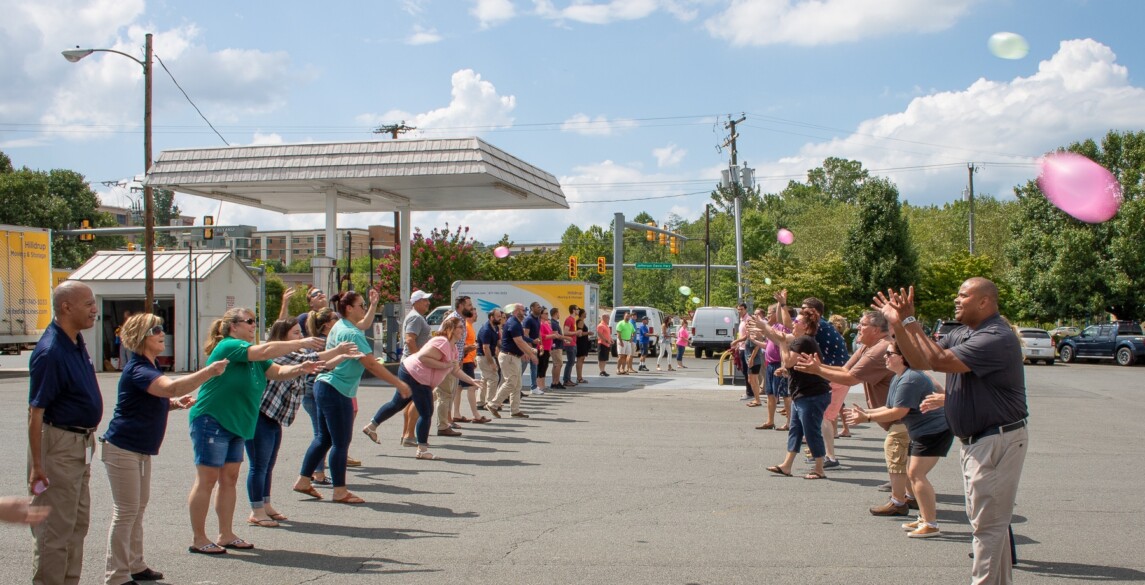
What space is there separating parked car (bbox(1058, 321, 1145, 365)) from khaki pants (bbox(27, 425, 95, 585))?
1457 inches

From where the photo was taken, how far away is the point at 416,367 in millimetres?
10117

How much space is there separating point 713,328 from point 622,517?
31.4 m

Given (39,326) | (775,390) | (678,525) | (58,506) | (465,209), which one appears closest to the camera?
(58,506)

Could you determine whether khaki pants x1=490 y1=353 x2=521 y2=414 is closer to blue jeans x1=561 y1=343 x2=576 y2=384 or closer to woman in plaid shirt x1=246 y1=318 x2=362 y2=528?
blue jeans x1=561 y1=343 x2=576 y2=384

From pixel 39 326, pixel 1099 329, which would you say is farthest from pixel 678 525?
pixel 1099 329

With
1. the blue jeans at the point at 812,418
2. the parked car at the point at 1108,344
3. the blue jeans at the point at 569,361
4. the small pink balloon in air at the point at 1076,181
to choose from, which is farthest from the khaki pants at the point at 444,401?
the small pink balloon in air at the point at 1076,181

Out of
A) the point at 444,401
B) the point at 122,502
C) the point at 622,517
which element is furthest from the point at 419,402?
the point at 122,502

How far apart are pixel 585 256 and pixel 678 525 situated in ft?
280

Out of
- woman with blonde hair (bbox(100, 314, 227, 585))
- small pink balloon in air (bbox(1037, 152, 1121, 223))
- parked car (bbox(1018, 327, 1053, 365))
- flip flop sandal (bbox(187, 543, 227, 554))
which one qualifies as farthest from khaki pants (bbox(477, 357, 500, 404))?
small pink balloon in air (bbox(1037, 152, 1121, 223))

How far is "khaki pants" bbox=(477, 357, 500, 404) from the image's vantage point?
1551 centimetres

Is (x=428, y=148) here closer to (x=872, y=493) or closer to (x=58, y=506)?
(x=872, y=493)

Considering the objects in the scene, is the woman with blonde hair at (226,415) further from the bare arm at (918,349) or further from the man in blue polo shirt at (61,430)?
the bare arm at (918,349)

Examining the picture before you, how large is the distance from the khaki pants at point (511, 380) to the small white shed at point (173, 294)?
43.6 ft

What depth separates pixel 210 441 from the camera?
6.06m
